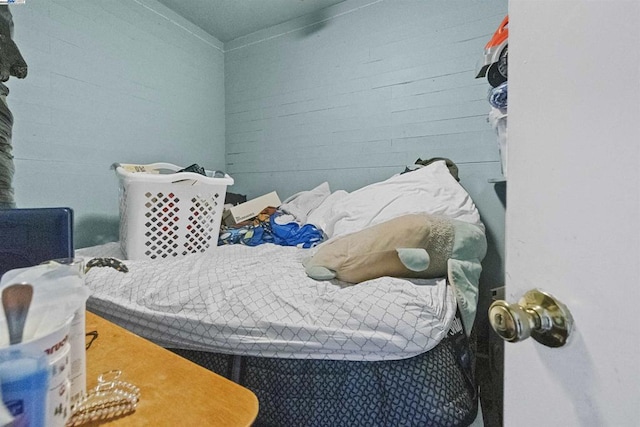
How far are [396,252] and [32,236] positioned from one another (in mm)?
957

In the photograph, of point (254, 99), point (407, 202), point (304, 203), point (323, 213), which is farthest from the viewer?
point (254, 99)

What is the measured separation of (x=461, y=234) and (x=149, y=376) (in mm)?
933

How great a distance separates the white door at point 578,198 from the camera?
27cm

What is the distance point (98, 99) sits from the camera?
1.75 metres

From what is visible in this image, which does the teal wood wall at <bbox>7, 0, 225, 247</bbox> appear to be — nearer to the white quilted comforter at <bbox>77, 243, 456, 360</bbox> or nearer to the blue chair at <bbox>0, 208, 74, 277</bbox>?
the white quilted comforter at <bbox>77, 243, 456, 360</bbox>

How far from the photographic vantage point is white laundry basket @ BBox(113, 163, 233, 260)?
1.29 meters

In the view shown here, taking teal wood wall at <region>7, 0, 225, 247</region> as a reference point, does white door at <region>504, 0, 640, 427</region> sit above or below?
below

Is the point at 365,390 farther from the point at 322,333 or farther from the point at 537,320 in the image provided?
the point at 537,320

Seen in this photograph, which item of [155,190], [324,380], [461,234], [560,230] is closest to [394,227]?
[461,234]

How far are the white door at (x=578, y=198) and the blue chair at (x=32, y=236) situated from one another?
3.15 ft

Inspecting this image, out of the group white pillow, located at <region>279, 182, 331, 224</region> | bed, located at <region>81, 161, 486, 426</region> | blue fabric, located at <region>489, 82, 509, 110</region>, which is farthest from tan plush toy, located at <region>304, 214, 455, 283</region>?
white pillow, located at <region>279, 182, 331, 224</region>

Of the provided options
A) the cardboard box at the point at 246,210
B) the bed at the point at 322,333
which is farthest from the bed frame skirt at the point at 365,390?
the cardboard box at the point at 246,210

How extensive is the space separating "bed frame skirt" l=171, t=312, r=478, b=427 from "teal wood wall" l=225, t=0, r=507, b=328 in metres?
1.07

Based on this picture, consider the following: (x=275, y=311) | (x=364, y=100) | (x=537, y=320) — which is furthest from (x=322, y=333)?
(x=364, y=100)
